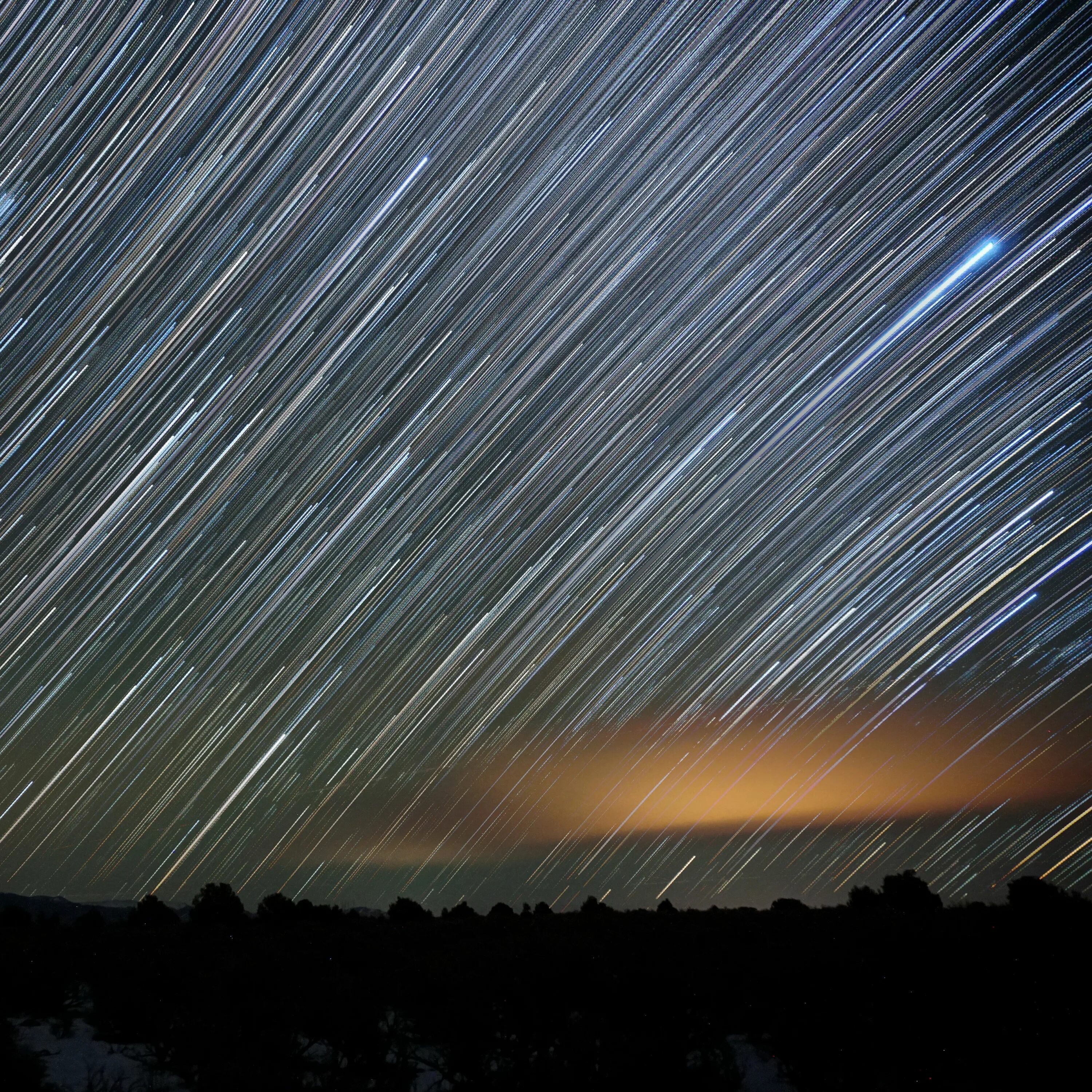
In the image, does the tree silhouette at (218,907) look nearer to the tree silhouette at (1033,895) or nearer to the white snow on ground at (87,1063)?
the white snow on ground at (87,1063)

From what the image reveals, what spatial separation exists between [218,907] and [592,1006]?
72.8 feet

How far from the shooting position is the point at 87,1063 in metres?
10.4

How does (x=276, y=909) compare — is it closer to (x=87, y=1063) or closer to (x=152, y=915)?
(x=152, y=915)

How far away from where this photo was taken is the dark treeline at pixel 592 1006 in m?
9.44

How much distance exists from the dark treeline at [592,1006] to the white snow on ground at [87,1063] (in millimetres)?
220

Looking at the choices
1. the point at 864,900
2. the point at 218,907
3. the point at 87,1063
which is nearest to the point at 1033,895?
the point at 864,900

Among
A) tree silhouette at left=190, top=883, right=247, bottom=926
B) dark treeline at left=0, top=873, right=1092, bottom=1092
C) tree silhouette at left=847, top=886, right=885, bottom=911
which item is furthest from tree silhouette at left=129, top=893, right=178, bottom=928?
tree silhouette at left=847, top=886, right=885, bottom=911

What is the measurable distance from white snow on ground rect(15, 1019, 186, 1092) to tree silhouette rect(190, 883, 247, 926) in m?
16.7

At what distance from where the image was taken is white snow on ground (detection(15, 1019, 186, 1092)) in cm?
941

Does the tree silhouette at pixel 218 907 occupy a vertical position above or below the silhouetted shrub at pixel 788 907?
below

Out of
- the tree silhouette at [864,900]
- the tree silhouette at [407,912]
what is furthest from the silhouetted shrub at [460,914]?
the tree silhouette at [864,900]

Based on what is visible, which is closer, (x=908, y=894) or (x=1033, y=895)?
(x=1033, y=895)

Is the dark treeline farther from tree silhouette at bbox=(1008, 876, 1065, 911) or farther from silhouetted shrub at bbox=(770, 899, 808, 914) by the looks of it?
silhouetted shrub at bbox=(770, 899, 808, 914)

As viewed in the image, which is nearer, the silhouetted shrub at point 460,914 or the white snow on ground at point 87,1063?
the white snow on ground at point 87,1063
